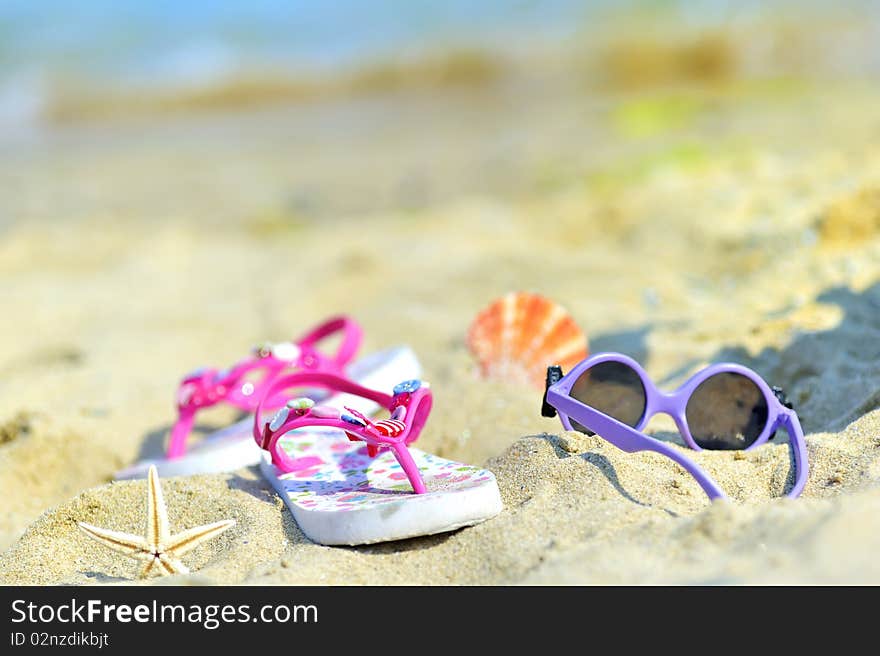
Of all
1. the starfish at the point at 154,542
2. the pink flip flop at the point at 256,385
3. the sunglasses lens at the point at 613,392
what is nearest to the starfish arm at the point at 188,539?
the starfish at the point at 154,542

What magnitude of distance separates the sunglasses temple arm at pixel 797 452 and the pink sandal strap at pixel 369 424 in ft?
2.87

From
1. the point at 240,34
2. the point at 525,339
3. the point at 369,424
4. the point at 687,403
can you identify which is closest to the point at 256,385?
the point at 525,339

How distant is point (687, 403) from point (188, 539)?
4.18ft

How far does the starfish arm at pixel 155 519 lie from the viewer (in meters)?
1.99

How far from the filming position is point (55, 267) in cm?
623

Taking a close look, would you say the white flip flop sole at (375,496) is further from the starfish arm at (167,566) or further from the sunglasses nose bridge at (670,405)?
the sunglasses nose bridge at (670,405)

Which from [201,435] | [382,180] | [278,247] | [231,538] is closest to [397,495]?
[231,538]

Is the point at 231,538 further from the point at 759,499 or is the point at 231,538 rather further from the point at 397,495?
the point at 759,499

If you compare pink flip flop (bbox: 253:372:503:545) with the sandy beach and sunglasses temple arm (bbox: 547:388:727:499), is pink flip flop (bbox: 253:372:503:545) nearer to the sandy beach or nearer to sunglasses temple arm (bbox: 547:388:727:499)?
the sandy beach

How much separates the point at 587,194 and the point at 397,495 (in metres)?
4.91

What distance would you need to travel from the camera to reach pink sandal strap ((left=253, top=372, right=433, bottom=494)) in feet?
7.10

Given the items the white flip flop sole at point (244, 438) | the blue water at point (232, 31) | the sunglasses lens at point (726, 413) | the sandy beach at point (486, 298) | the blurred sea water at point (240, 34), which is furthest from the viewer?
the blue water at point (232, 31)

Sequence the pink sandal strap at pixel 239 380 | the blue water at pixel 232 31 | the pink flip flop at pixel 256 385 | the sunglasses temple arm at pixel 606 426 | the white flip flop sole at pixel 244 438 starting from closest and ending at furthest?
1. the sunglasses temple arm at pixel 606 426
2. the white flip flop sole at pixel 244 438
3. the pink flip flop at pixel 256 385
4. the pink sandal strap at pixel 239 380
5. the blue water at pixel 232 31
